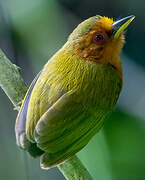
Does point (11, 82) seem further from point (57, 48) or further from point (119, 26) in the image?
point (57, 48)

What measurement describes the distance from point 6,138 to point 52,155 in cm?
133

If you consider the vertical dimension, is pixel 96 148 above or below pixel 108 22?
below

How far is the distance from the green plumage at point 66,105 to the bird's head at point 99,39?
0.04 meters

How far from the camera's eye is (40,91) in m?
1.83

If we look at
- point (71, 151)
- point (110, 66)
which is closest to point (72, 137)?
point (71, 151)

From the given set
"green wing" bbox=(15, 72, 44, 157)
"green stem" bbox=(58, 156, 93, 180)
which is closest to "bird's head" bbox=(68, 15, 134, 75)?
"green wing" bbox=(15, 72, 44, 157)

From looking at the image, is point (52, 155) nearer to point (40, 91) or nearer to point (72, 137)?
point (72, 137)

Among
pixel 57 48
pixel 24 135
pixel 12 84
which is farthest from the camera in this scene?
pixel 57 48

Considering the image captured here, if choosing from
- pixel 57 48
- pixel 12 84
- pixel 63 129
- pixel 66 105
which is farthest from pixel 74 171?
pixel 57 48

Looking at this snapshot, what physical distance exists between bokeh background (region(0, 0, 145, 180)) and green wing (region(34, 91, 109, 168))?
0.38m

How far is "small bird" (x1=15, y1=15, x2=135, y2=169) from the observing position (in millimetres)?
1740

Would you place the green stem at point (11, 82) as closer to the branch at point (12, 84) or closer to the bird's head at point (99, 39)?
the branch at point (12, 84)

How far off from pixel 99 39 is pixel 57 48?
2.92 ft

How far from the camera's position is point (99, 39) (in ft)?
6.47
